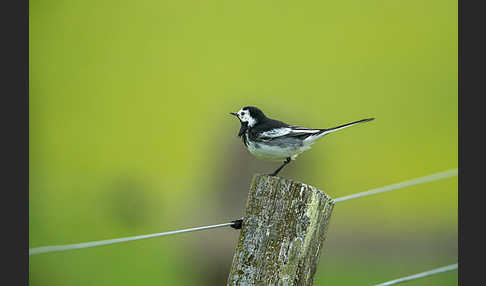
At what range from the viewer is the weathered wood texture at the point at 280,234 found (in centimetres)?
173

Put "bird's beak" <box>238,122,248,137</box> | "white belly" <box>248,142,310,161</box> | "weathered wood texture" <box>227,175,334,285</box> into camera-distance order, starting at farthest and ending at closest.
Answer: "bird's beak" <box>238,122,248,137</box> < "white belly" <box>248,142,310,161</box> < "weathered wood texture" <box>227,175,334,285</box>

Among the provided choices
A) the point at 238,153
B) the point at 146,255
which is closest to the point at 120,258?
the point at 146,255

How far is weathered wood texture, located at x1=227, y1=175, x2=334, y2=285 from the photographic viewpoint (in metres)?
1.73

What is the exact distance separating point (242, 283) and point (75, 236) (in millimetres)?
5574

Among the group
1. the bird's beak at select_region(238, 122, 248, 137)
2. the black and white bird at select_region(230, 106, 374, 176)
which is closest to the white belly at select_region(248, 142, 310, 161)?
the black and white bird at select_region(230, 106, 374, 176)

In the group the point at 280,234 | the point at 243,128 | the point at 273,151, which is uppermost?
the point at 243,128

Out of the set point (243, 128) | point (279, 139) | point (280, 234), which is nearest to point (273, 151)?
point (279, 139)

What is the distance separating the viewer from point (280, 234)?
5.73 feet

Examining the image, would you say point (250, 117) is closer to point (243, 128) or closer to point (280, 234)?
point (243, 128)

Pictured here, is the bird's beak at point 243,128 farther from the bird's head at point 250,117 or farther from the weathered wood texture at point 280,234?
the weathered wood texture at point 280,234

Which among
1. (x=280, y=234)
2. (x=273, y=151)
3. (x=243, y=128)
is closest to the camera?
(x=280, y=234)

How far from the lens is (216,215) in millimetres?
4867

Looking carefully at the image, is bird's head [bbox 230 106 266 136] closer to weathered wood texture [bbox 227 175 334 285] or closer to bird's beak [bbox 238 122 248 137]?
bird's beak [bbox 238 122 248 137]

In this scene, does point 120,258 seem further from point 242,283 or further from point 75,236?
point 242,283
